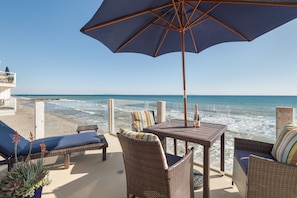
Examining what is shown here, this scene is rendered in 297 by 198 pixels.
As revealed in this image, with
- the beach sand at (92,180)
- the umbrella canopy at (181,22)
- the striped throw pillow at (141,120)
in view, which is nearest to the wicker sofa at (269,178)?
the beach sand at (92,180)

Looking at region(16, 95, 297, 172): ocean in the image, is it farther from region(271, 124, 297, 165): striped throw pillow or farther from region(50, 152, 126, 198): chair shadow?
region(50, 152, 126, 198): chair shadow

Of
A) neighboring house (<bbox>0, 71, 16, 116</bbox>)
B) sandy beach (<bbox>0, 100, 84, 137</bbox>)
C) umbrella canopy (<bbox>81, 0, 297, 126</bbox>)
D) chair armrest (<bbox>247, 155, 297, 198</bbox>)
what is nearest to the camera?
chair armrest (<bbox>247, 155, 297, 198</bbox>)

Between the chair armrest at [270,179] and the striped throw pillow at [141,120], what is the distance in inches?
81.3

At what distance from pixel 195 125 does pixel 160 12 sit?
176 centimetres

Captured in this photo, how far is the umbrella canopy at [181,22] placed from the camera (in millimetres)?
1676

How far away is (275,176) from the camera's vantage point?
1.14 meters

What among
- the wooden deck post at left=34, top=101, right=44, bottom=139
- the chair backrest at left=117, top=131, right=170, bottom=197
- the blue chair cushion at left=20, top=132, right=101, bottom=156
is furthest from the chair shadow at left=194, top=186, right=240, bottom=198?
the wooden deck post at left=34, top=101, right=44, bottom=139

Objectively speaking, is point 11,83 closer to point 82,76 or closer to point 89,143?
point 82,76

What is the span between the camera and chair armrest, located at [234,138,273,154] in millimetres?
1781

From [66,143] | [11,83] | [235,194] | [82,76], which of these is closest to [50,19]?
[66,143]

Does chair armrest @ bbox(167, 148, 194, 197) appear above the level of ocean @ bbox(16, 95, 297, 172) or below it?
above

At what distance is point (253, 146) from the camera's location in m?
1.84

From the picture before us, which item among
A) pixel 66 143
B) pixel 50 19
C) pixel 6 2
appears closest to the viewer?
pixel 66 143

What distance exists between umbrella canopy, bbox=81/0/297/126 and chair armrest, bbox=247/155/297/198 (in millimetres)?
981
